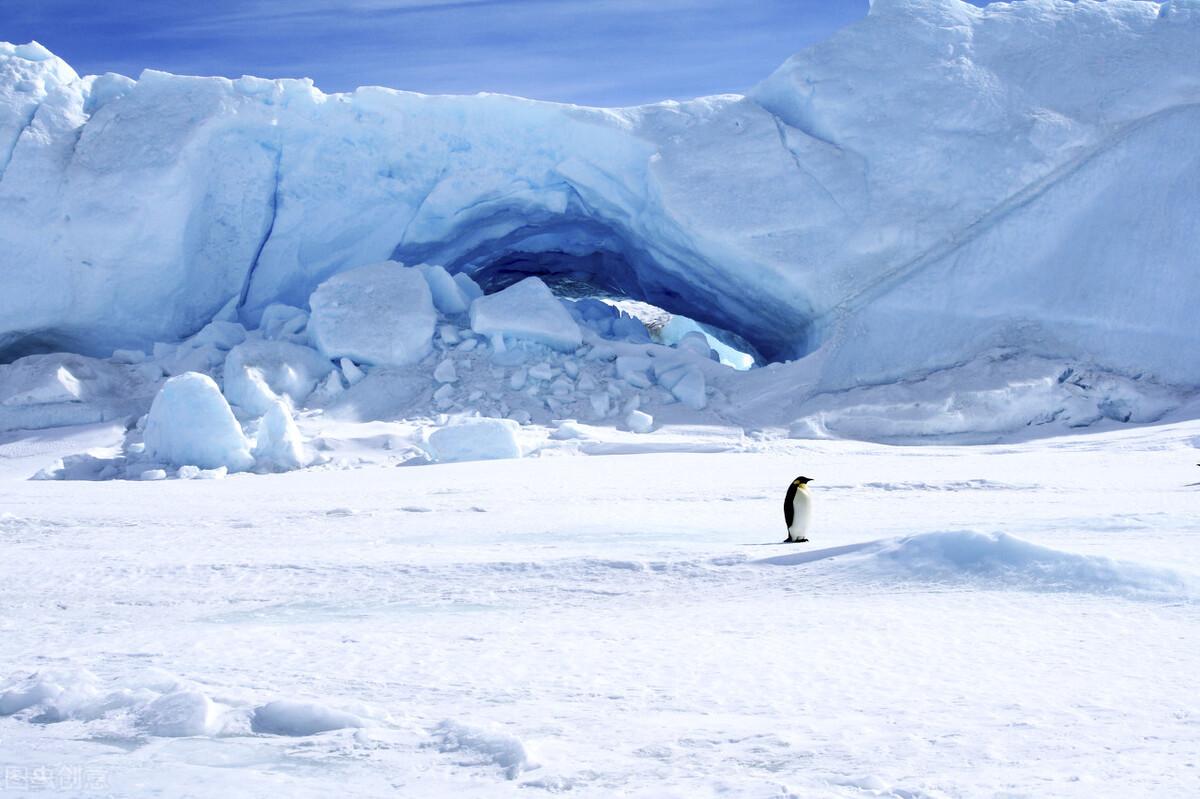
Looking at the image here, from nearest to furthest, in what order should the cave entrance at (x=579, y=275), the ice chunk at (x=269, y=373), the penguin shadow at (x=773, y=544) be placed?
1. the penguin shadow at (x=773, y=544)
2. the ice chunk at (x=269, y=373)
3. the cave entrance at (x=579, y=275)

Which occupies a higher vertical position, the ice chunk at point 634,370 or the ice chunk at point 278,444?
the ice chunk at point 634,370

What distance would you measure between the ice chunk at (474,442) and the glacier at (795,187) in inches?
86.3

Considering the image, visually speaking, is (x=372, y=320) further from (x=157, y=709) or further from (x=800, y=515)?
(x=157, y=709)

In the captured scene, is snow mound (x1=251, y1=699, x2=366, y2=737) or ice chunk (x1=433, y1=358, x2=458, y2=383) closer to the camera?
snow mound (x1=251, y1=699, x2=366, y2=737)

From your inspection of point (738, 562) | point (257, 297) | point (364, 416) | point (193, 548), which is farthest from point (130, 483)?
point (738, 562)

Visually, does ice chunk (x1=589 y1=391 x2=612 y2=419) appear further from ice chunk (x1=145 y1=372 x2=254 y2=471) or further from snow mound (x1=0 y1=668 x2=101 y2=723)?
snow mound (x1=0 y1=668 x2=101 y2=723)

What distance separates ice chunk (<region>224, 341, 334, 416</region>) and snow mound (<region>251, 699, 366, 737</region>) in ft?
23.3

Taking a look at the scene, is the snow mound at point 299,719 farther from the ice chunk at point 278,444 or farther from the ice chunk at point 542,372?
the ice chunk at point 542,372

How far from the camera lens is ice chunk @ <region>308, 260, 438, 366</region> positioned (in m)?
10.4

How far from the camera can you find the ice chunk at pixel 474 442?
28.1 feet

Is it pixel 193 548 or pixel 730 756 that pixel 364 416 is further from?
pixel 730 756

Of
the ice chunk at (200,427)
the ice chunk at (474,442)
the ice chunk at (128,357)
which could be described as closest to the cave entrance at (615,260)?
the ice chunk at (128,357)

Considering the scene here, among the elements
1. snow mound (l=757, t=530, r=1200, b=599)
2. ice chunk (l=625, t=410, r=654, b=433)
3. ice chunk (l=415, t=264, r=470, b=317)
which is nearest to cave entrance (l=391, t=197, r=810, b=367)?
ice chunk (l=415, t=264, r=470, b=317)

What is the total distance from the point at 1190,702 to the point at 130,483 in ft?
23.2
